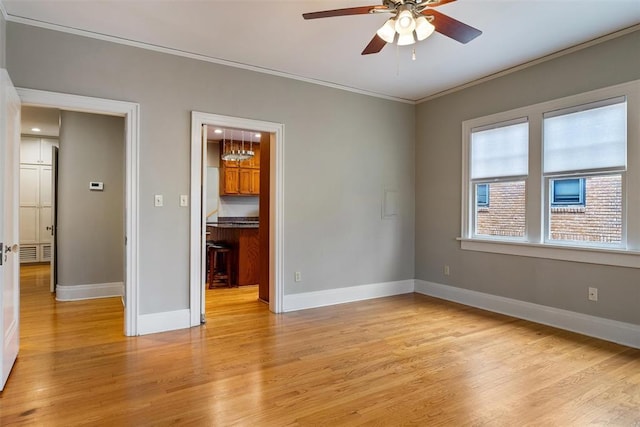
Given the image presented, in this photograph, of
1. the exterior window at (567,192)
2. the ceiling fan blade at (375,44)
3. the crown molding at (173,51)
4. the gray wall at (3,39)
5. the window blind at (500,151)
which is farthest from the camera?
the window blind at (500,151)

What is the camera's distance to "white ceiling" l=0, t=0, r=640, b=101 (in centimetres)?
291

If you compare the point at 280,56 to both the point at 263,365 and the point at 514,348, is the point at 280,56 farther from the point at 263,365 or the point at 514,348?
A: the point at 514,348

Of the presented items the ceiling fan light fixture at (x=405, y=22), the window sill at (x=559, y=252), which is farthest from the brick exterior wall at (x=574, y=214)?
the ceiling fan light fixture at (x=405, y=22)

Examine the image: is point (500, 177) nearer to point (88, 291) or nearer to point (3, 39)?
point (3, 39)

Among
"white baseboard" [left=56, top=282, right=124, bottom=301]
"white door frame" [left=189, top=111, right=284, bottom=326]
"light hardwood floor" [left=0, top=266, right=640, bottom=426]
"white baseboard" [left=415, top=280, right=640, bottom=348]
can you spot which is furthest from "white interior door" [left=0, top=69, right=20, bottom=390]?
"white baseboard" [left=415, top=280, right=640, bottom=348]

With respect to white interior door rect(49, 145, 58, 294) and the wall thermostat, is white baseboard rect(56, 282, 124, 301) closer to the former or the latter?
white interior door rect(49, 145, 58, 294)

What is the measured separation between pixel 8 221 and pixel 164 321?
5.25 ft

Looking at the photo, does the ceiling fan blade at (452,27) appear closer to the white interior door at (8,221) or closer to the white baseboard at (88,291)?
the white interior door at (8,221)

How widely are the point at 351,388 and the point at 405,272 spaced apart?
3.11 meters

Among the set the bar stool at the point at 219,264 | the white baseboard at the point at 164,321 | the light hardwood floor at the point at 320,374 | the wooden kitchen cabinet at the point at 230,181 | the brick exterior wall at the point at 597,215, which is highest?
the wooden kitchen cabinet at the point at 230,181

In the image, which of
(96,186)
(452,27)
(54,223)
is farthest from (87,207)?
(452,27)

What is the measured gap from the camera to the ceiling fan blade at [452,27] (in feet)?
7.64

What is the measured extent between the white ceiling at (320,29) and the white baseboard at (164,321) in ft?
8.61

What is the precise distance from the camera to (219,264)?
6.00m
